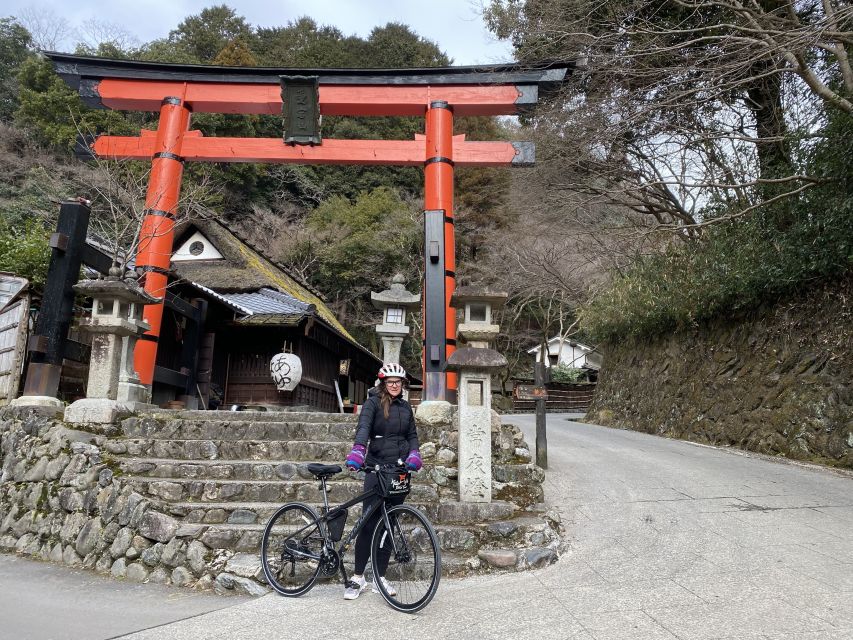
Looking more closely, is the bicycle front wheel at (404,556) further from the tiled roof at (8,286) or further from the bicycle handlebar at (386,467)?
the tiled roof at (8,286)

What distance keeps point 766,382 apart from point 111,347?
33.7ft

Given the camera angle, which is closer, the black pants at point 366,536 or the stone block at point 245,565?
the black pants at point 366,536

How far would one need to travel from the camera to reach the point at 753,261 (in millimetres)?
10344

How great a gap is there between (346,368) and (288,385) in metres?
3.85

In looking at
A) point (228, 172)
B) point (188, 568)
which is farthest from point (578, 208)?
point (228, 172)

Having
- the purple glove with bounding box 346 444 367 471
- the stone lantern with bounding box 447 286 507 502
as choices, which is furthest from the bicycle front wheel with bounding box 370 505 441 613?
the stone lantern with bounding box 447 286 507 502

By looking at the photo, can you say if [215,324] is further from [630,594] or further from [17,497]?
[630,594]

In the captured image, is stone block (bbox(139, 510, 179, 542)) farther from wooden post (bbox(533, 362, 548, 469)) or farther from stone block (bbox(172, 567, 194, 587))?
wooden post (bbox(533, 362, 548, 469))

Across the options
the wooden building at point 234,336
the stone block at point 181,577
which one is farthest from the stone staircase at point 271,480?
the wooden building at point 234,336

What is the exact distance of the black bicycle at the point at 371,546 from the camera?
4.02 m

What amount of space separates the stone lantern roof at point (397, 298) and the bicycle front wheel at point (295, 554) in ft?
18.0

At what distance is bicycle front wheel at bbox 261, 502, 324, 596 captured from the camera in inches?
170

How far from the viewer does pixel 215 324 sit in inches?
452

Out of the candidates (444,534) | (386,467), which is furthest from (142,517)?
(444,534)
